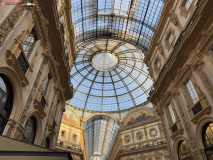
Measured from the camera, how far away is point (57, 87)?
1755 centimetres

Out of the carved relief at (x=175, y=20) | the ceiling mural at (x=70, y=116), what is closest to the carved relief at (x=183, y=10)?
the carved relief at (x=175, y=20)

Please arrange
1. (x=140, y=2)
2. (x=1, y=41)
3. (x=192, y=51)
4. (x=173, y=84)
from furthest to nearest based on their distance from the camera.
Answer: (x=140, y=2) → (x=173, y=84) → (x=192, y=51) → (x=1, y=41)

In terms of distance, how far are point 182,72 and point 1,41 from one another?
14.0 m

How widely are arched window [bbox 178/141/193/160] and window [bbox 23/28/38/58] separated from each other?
→ 15496mm

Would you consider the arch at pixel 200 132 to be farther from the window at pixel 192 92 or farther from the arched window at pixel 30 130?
the arched window at pixel 30 130

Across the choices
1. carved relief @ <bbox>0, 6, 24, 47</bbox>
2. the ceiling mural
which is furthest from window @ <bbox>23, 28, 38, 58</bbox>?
the ceiling mural

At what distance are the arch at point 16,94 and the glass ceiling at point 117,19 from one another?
870 inches

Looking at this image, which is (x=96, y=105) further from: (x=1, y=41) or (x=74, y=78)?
(x=1, y=41)

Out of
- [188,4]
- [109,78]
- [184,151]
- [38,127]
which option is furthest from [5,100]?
[109,78]

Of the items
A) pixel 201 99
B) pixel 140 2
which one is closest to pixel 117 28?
pixel 140 2

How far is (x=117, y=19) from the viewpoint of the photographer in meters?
33.1

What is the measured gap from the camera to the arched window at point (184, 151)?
13293 mm

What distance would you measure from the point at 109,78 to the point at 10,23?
135 ft

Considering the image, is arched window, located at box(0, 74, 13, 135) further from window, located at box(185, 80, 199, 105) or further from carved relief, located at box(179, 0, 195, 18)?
carved relief, located at box(179, 0, 195, 18)
